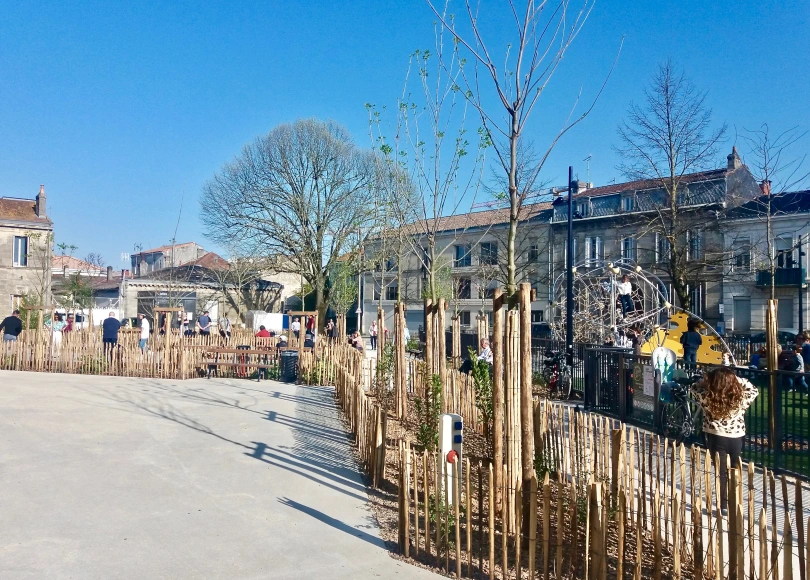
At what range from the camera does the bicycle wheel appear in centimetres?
1039

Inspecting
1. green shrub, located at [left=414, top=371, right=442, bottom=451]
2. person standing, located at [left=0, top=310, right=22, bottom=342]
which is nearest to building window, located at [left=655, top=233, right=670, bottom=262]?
green shrub, located at [left=414, top=371, right=442, bottom=451]

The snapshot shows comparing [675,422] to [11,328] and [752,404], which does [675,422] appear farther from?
[11,328]

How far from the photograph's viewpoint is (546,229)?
49000mm

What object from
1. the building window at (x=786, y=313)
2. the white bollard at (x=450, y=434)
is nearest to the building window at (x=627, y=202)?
the building window at (x=786, y=313)

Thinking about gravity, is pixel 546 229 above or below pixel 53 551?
above

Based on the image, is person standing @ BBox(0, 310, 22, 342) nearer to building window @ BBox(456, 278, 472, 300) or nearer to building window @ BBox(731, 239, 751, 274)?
building window @ BBox(731, 239, 751, 274)

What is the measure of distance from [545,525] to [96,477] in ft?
18.3

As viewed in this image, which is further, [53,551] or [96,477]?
[96,477]

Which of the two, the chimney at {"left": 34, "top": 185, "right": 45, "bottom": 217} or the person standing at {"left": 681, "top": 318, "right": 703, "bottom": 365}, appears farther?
the chimney at {"left": 34, "top": 185, "right": 45, "bottom": 217}

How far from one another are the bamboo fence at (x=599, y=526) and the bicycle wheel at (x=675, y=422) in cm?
383

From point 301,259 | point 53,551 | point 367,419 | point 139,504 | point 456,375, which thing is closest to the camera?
point 53,551

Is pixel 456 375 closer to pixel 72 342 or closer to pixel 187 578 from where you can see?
pixel 187 578

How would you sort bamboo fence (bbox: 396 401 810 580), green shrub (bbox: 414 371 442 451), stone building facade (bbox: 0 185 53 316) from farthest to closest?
1. stone building facade (bbox: 0 185 53 316)
2. green shrub (bbox: 414 371 442 451)
3. bamboo fence (bbox: 396 401 810 580)

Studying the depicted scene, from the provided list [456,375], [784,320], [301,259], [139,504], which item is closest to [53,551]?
[139,504]
